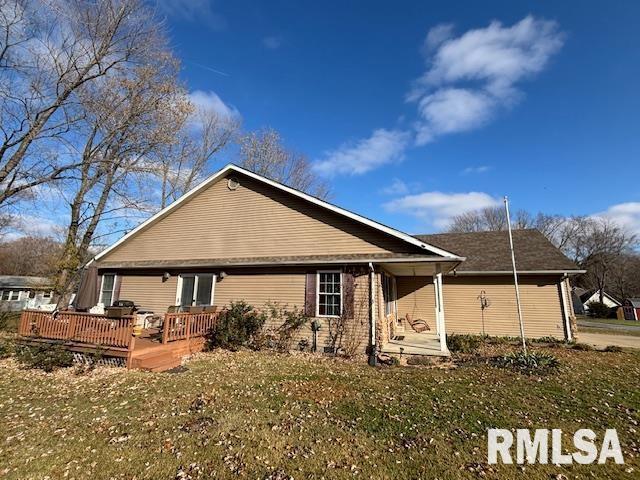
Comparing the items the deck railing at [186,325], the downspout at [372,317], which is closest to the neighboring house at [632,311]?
the downspout at [372,317]

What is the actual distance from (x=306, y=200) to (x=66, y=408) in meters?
8.75

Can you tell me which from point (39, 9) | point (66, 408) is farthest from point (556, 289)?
point (39, 9)

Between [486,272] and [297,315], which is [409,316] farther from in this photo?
[297,315]

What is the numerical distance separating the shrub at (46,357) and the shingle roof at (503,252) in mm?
15050

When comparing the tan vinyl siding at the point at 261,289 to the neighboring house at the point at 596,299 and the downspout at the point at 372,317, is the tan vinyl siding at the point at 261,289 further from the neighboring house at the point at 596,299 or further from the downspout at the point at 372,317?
the neighboring house at the point at 596,299

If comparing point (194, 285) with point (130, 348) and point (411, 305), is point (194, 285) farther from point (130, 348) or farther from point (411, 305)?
point (411, 305)

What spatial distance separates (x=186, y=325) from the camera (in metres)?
Answer: 10.3

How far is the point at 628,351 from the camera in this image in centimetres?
1199

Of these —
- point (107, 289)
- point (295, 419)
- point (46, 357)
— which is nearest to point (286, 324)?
point (295, 419)

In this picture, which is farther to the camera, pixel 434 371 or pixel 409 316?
pixel 409 316

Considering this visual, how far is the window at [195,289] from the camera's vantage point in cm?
1302

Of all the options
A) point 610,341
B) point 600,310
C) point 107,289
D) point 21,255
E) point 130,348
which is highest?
point 21,255

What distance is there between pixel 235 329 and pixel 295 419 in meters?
5.99

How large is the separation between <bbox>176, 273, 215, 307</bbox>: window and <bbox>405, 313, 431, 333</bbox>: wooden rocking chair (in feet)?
30.5
